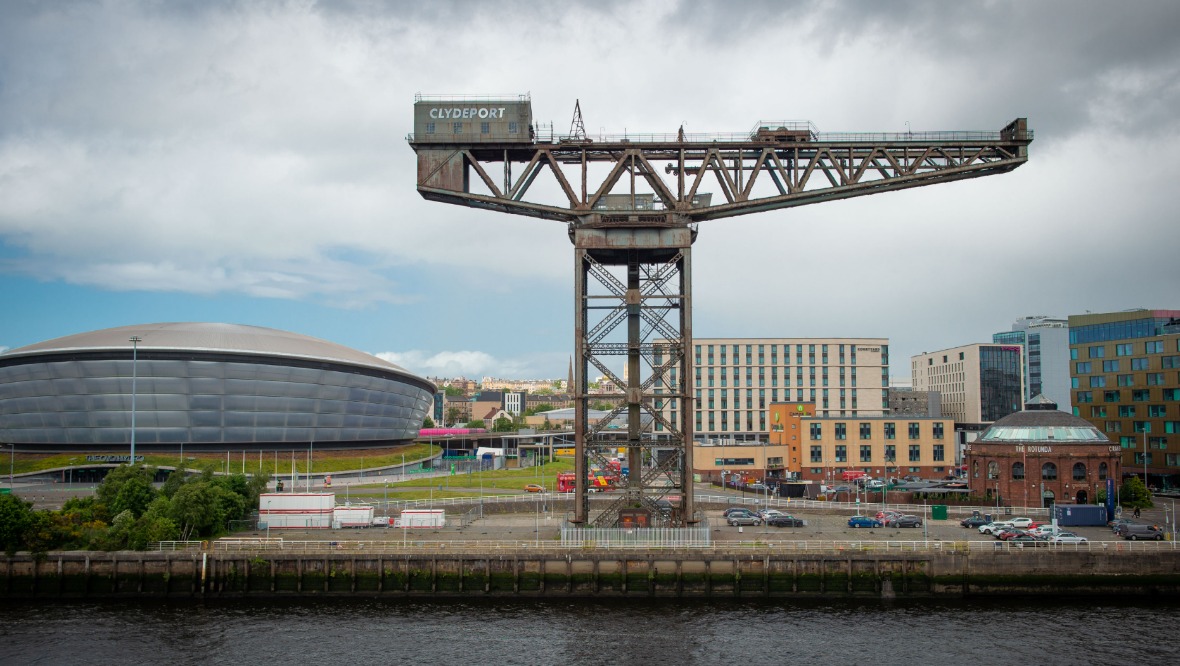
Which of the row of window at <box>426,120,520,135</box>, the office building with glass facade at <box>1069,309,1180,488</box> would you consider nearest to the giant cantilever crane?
the row of window at <box>426,120,520,135</box>

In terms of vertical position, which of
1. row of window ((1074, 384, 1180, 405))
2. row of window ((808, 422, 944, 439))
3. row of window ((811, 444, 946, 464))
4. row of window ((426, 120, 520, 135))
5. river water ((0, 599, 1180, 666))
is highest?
row of window ((426, 120, 520, 135))

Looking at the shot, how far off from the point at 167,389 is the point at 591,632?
76.4 m

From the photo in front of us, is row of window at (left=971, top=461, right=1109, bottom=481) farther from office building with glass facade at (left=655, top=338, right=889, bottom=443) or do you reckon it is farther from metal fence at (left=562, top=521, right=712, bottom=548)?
office building with glass facade at (left=655, top=338, right=889, bottom=443)

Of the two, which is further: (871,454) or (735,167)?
(871,454)

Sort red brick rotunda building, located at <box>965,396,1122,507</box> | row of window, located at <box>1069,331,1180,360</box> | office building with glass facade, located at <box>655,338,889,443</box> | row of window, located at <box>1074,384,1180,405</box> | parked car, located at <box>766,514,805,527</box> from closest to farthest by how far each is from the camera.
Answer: parked car, located at <box>766,514,805,527</box> → red brick rotunda building, located at <box>965,396,1122,507</box> → row of window, located at <box>1074,384,1180,405</box> → row of window, located at <box>1069,331,1180,360</box> → office building with glass facade, located at <box>655,338,889,443</box>

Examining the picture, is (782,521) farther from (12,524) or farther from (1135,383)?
(1135,383)

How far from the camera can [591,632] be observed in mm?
35594

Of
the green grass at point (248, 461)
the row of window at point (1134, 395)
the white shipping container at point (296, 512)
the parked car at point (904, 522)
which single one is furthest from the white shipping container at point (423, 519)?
the row of window at point (1134, 395)

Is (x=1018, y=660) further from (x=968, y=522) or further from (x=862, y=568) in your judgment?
(x=968, y=522)

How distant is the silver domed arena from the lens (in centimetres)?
9362

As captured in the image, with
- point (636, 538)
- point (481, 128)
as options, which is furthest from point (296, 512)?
point (481, 128)

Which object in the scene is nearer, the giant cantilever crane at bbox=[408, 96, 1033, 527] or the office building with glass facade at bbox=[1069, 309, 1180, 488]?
the giant cantilever crane at bbox=[408, 96, 1033, 527]

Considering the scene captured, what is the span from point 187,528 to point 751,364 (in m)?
83.0

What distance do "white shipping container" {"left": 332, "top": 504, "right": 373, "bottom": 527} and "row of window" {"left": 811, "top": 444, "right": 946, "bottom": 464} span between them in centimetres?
5427
